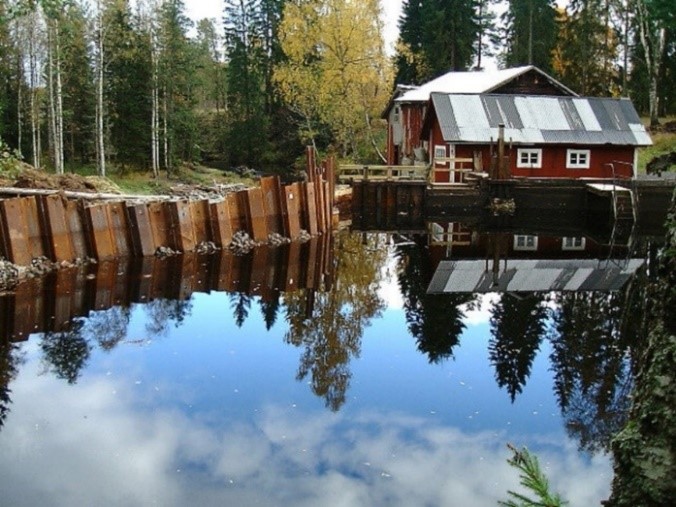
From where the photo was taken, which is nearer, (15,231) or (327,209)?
(15,231)

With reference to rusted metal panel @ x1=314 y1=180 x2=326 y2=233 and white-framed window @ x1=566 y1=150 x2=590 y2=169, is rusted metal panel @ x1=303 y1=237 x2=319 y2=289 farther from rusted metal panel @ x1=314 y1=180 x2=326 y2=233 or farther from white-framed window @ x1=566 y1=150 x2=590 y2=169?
white-framed window @ x1=566 y1=150 x2=590 y2=169

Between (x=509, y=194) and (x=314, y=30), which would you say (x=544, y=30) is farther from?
(x=509, y=194)

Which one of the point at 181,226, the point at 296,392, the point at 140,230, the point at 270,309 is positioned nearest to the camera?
A: the point at 296,392

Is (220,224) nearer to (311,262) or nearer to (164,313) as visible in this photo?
(311,262)

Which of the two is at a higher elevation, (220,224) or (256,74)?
(256,74)

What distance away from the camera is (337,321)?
48.6 ft

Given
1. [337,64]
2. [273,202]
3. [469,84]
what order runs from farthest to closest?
1. [337,64]
2. [469,84]
3. [273,202]

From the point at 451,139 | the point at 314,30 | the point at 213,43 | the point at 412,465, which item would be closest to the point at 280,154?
the point at 314,30

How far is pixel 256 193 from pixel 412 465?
14.3m

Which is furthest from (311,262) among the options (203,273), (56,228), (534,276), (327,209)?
(56,228)

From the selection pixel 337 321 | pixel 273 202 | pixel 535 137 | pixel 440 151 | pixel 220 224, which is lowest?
pixel 337 321

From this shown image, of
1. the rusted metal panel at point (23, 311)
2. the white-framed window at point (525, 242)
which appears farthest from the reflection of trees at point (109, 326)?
the white-framed window at point (525, 242)

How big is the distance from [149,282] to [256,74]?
Result: 39981mm

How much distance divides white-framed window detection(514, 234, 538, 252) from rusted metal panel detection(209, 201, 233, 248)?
8.61m
